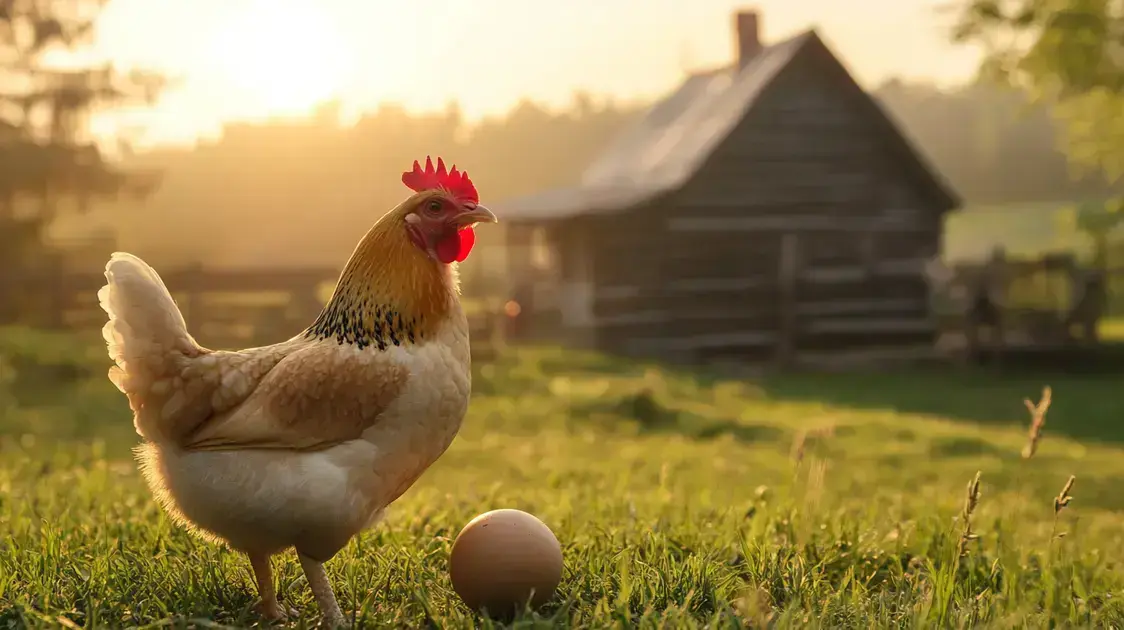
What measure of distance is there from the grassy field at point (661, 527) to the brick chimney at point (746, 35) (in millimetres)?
12111

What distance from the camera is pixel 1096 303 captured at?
20.7 meters

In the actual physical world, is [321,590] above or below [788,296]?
below

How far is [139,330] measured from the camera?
12.4 ft

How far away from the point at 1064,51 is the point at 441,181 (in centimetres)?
1885

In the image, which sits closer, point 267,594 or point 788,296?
point 267,594

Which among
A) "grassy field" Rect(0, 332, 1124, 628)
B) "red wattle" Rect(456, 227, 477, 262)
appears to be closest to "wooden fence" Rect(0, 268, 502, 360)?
"grassy field" Rect(0, 332, 1124, 628)

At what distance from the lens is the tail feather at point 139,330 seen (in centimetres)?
377

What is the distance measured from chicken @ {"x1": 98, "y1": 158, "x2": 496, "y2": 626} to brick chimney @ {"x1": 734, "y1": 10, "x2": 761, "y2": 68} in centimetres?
1978

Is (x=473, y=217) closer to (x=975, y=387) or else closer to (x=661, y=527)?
(x=661, y=527)

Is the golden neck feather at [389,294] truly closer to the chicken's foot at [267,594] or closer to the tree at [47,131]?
the chicken's foot at [267,594]

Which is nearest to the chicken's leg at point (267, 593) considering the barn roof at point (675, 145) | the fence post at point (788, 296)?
the barn roof at point (675, 145)

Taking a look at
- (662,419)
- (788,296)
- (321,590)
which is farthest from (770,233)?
(321,590)

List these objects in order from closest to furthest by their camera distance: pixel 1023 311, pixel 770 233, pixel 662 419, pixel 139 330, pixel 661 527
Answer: pixel 139 330
pixel 661 527
pixel 662 419
pixel 770 233
pixel 1023 311

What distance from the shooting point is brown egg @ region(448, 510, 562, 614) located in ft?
12.6
